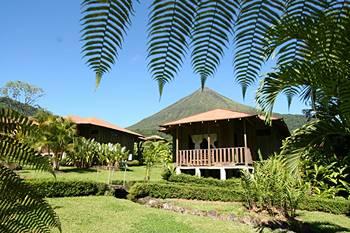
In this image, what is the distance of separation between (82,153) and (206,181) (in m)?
10.3

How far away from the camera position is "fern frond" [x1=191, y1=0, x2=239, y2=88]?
867 mm

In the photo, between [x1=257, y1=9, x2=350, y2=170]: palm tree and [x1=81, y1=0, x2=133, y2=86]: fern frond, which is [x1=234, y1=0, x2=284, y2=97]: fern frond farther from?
[x1=81, y1=0, x2=133, y2=86]: fern frond

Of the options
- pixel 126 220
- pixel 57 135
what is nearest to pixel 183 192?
pixel 126 220

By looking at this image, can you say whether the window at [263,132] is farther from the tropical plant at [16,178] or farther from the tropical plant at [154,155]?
the tropical plant at [16,178]

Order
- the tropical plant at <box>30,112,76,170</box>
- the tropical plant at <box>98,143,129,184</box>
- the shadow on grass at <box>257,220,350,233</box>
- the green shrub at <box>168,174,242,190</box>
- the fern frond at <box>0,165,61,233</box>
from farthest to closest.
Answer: the tropical plant at <box>98,143,129,184</box> < the tropical plant at <box>30,112,76,170</box> < the green shrub at <box>168,174,242,190</box> < the shadow on grass at <box>257,220,350,233</box> < the fern frond at <box>0,165,61,233</box>

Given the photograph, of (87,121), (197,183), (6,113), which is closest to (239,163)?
(197,183)

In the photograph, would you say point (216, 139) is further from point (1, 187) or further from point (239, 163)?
point (1, 187)

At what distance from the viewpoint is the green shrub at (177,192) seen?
14703 millimetres

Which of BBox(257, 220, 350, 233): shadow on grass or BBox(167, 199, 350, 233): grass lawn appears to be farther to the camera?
BBox(167, 199, 350, 233): grass lawn

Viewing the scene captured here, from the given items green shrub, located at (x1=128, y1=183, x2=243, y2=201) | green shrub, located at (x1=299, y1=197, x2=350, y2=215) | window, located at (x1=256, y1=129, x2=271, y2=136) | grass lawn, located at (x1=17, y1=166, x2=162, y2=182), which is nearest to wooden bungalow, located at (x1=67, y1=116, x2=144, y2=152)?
grass lawn, located at (x1=17, y1=166, x2=162, y2=182)

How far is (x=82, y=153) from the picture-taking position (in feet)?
81.3

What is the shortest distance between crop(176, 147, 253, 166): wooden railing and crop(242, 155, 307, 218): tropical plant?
794cm

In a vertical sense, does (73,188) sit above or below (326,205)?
above

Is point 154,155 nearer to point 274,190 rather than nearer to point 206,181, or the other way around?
point 206,181
